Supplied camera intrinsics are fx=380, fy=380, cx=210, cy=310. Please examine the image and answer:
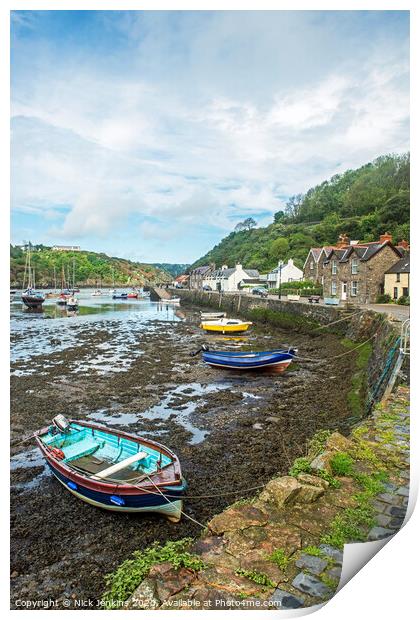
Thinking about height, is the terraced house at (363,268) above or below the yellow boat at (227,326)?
above

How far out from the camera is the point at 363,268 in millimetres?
20625

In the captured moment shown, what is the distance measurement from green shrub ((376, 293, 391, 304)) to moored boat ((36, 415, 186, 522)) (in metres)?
16.8

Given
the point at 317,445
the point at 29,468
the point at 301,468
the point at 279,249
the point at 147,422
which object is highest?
the point at 279,249

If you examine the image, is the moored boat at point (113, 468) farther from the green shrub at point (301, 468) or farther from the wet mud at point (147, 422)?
the green shrub at point (301, 468)

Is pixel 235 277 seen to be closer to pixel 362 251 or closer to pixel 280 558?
pixel 362 251

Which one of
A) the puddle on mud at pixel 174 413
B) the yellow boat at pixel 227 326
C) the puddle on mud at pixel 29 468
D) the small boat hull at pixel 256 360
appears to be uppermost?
the yellow boat at pixel 227 326

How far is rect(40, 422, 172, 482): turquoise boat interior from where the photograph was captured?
5.16m

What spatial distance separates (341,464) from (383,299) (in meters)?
17.2

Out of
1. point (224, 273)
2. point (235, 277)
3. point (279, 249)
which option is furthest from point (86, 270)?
point (279, 249)

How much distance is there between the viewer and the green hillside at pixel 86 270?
1544 inches

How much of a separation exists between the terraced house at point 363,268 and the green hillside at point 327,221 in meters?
1.96

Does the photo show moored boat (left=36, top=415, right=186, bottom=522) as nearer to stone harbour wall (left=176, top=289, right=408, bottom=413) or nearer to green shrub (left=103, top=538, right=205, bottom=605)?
green shrub (left=103, top=538, right=205, bottom=605)

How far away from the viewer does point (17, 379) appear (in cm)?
1261

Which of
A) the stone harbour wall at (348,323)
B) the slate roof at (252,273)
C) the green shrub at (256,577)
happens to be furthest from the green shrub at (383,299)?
the slate roof at (252,273)
